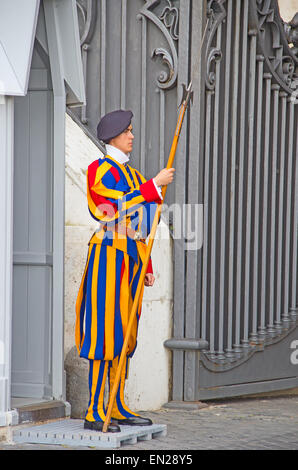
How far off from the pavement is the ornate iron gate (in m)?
0.20

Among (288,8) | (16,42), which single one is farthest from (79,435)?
(288,8)

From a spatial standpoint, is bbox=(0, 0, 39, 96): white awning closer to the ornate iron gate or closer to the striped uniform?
the striped uniform

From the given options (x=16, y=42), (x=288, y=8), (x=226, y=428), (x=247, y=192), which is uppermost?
(x=288, y=8)

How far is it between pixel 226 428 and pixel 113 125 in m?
2.01

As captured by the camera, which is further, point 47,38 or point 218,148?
point 218,148

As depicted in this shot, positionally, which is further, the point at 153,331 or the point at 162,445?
the point at 153,331

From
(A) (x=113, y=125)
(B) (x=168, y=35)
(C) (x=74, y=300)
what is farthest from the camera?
(B) (x=168, y=35)

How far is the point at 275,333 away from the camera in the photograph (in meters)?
7.91

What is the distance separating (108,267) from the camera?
218 inches

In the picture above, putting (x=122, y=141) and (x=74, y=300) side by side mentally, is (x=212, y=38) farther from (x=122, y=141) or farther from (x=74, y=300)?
(x=74, y=300)

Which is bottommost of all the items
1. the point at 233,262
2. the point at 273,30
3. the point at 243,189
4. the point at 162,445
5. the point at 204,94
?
the point at 162,445
